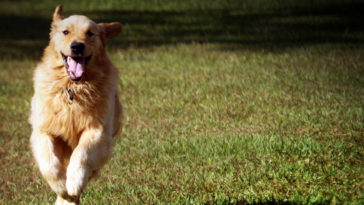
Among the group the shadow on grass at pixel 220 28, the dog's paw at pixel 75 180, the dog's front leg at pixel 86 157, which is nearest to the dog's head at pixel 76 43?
the dog's front leg at pixel 86 157

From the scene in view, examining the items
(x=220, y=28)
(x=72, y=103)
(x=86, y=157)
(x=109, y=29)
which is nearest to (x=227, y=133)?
(x=109, y=29)

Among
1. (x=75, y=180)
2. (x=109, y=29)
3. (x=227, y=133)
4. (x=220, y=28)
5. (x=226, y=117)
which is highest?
(x=109, y=29)

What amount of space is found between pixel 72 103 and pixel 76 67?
12.9 inches

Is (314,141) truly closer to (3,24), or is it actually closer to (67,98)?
(67,98)

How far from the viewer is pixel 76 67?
14.7 feet

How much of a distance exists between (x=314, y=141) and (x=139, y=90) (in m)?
4.02

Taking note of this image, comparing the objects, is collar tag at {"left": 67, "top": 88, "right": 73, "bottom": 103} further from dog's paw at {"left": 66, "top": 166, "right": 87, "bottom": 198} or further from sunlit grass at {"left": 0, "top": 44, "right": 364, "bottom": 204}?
sunlit grass at {"left": 0, "top": 44, "right": 364, "bottom": 204}

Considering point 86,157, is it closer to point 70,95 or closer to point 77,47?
point 70,95

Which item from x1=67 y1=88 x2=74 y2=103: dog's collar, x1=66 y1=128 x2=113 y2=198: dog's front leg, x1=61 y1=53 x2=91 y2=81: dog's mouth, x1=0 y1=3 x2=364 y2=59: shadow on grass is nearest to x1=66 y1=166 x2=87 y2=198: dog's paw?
x1=66 y1=128 x2=113 y2=198: dog's front leg

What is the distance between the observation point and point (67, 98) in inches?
179

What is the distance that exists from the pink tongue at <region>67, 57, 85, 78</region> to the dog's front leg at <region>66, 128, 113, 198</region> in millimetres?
516

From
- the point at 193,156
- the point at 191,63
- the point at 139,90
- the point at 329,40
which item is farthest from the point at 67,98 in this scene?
the point at 329,40

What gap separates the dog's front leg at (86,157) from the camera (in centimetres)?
412

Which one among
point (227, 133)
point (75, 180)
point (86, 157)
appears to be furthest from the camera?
point (227, 133)
